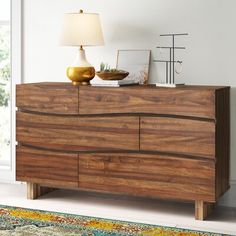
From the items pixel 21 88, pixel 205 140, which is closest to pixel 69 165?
pixel 21 88

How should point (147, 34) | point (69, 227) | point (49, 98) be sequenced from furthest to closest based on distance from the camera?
point (147, 34), point (49, 98), point (69, 227)

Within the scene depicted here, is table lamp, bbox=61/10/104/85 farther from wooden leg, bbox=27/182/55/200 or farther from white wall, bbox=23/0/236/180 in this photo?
wooden leg, bbox=27/182/55/200

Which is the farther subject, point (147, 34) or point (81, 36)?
point (147, 34)

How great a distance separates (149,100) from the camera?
410 cm

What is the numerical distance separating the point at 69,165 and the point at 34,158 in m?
0.30

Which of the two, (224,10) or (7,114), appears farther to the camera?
(7,114)

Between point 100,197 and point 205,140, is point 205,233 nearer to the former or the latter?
point 205,140

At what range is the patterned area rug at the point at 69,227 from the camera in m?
3.75

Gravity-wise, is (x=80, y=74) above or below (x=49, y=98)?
above

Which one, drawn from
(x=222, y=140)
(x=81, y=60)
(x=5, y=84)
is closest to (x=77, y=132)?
(x=81, y=60)

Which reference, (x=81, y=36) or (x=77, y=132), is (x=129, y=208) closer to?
(x=77, y=132)

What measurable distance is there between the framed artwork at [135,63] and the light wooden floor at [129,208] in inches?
36.8

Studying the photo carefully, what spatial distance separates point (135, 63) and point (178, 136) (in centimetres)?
86

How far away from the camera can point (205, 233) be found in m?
3.78
